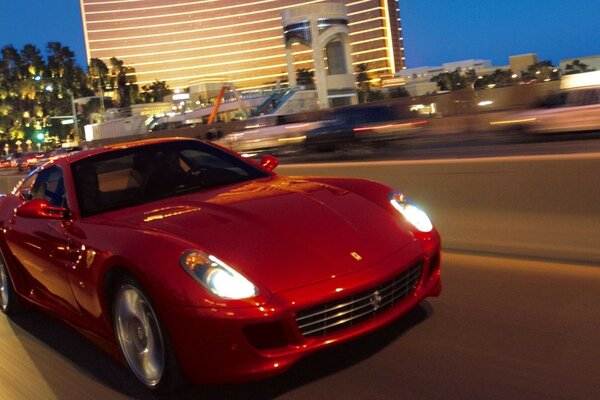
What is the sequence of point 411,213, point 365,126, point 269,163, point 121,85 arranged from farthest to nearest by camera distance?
1. point 121,85
2. point 365,126
3. point 269,163
4. point 411,213

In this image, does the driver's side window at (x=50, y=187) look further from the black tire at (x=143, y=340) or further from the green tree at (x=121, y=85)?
the green tree at (x=121, y=85)

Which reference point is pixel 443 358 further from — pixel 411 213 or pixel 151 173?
pixel 151 173

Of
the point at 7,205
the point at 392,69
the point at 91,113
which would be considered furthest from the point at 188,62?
the point at 7,205

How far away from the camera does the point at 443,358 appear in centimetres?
379

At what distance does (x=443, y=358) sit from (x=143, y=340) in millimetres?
1648

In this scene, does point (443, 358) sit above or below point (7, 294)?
below

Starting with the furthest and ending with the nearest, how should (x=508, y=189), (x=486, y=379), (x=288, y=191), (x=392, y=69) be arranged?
(x=392, y=69) < (x=508, y=189) < (x=288, y=191) < (x=486, y=379)

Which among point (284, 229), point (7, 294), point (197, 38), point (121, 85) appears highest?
point (197, 38)

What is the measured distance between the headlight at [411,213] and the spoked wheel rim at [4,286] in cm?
337

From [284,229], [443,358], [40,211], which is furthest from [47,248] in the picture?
[443,358]

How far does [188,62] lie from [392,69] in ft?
144

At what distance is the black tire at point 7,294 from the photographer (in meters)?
5.69

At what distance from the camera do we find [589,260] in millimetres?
5574

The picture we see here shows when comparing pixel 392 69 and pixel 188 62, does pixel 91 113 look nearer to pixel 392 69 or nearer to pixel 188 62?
pixel 188 62
